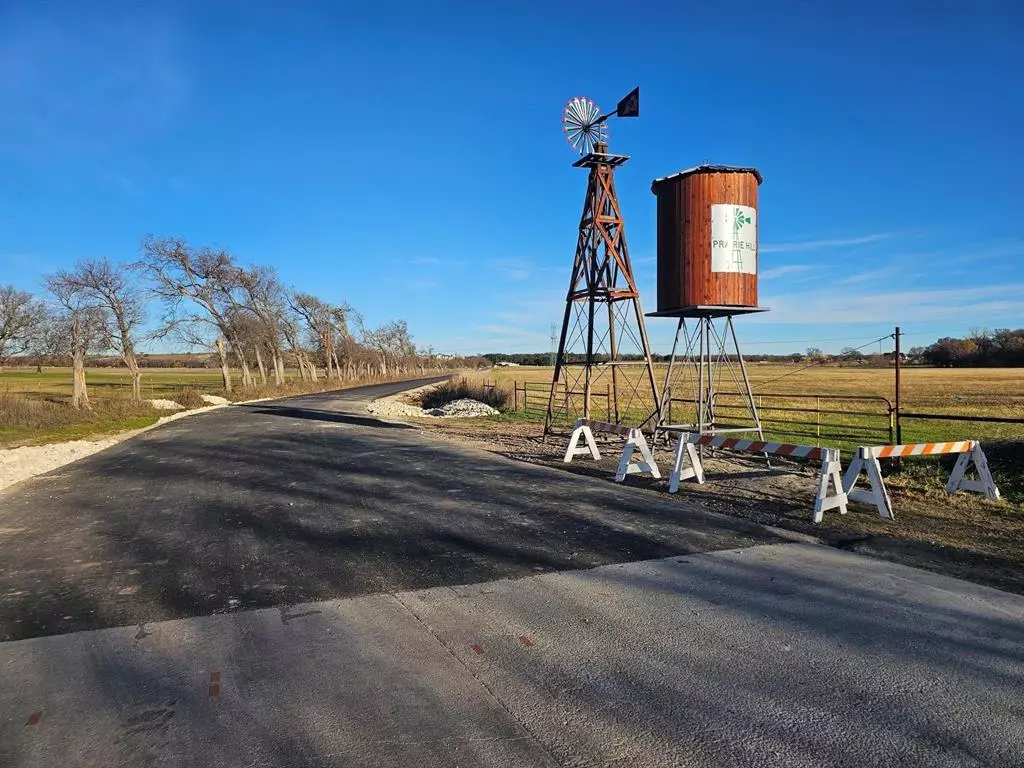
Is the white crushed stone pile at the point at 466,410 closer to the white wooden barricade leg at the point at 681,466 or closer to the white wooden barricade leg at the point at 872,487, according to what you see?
the white wooden barricade leg at the point at 681,466

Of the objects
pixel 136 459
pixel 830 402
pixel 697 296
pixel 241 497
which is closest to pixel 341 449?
pixel 136 459

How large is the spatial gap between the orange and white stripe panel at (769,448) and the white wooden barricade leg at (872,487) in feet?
1.32

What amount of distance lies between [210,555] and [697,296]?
9.66 meters

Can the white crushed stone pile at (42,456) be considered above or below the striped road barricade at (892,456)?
below

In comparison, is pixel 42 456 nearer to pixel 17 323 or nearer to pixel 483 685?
pixel 483 685

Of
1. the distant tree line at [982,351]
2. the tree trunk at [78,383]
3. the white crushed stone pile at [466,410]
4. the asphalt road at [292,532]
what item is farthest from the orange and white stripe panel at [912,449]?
the distant tree line at [982,351]

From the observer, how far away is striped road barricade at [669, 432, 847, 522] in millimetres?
8219

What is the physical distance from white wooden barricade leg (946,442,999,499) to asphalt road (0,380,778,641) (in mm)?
3699

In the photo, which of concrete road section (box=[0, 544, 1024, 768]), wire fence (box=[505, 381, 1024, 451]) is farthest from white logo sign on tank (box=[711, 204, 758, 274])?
concrete road section (box=[0, 544, 1024, 768])

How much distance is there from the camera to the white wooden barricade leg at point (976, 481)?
901 cm

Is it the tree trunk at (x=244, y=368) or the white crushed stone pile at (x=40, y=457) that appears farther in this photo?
the tree trunk at (x=244, y=368)

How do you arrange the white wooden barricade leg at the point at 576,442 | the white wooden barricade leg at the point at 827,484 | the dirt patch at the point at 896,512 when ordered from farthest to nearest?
the white wooden barricade leg at the point at 576,442 → the white wooden barricade leg at the point at 827,484 → the dirt patch at the point at 896,512

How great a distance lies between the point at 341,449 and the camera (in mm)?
15656

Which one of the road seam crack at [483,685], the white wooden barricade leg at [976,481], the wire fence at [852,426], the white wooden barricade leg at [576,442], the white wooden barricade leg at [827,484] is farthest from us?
the wire fence at [852,426]
